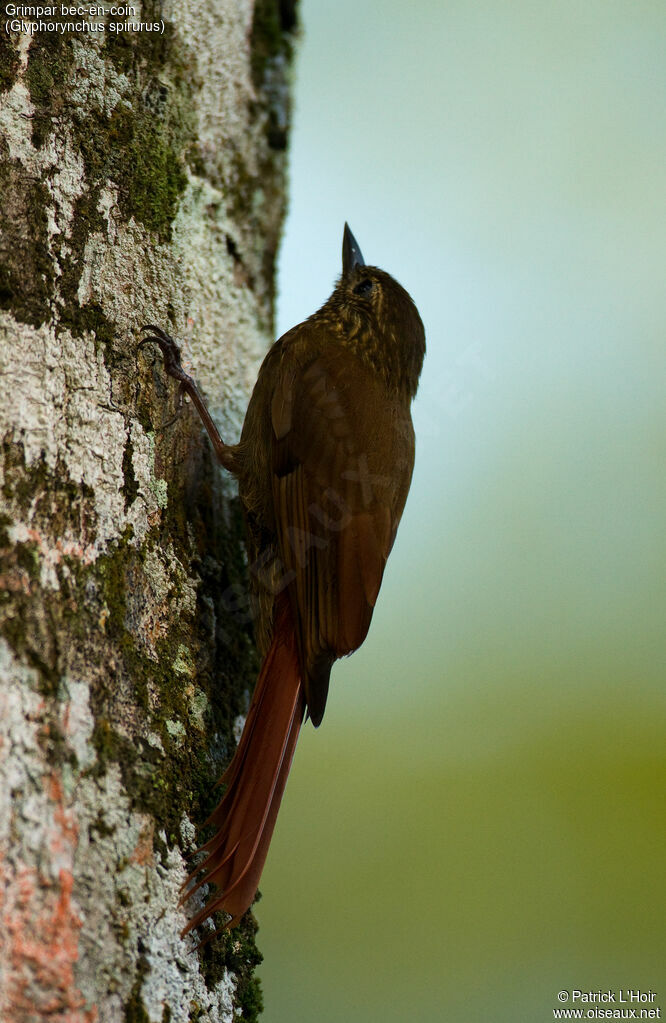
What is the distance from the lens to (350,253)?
3.26 metres

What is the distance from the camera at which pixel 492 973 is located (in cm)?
379

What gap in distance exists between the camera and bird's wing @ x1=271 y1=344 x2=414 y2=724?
2361mm

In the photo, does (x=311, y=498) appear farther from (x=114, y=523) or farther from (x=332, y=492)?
(x=114, y=523)

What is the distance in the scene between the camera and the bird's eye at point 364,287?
315 centimetres

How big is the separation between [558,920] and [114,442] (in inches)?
120

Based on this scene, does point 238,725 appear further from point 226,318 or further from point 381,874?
point 381,874
